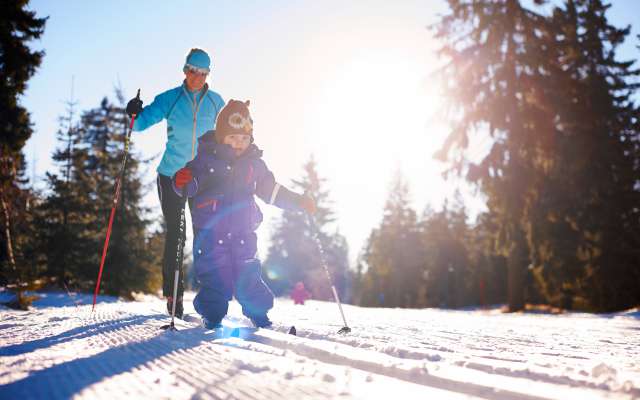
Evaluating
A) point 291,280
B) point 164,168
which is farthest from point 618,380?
point 291,280

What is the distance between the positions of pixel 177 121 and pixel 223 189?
4.54ft

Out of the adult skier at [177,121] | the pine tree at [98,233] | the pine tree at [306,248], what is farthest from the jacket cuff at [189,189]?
the pine tree at [306,248]

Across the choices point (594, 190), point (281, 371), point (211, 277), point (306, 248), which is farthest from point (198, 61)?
point (306, 248)

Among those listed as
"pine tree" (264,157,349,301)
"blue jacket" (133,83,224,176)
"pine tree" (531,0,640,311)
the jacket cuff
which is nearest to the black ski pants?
"blue jacket" (133,83,224,176)

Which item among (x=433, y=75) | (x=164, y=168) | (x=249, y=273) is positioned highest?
(x=433, y=75)

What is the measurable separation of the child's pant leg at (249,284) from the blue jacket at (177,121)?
4.70 ft

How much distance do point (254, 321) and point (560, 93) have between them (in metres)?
12.6

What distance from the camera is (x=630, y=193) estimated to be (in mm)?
17828

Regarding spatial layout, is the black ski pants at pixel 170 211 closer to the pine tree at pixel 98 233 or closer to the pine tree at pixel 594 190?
the pine tree at pixel 98 233

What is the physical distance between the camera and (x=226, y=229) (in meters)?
3.15

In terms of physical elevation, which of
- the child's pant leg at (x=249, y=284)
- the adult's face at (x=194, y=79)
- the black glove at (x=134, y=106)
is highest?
the adult's face at (x=194, y=79)

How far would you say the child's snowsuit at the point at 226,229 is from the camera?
10.0 feet

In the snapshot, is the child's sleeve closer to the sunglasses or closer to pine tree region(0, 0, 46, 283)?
the sunglasses

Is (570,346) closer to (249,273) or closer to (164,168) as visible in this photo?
(249,273)
